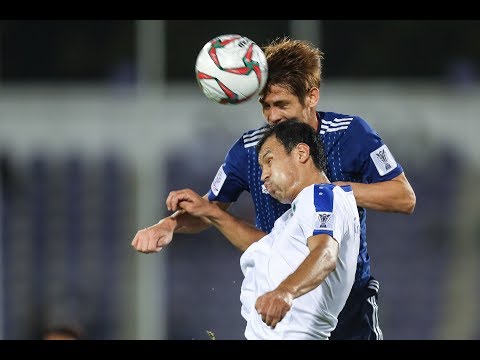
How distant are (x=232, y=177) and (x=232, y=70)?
0.87 m

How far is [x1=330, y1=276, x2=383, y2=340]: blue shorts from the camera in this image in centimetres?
693

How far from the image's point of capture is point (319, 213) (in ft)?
18.6

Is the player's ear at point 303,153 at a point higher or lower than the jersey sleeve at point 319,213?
higher

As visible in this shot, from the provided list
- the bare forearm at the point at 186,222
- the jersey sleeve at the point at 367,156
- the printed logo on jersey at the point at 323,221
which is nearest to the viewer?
the printed logo on jersey at the point at 323,221

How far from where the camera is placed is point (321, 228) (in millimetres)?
5598

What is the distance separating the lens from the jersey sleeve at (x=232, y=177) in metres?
7.27

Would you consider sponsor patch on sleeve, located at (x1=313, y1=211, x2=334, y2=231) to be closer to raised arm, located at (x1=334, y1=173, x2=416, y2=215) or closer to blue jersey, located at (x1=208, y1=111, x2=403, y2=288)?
raised arm, located at (x1=334, y1=173, x2=416, y2=215)

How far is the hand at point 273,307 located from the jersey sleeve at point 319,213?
22.0 inches

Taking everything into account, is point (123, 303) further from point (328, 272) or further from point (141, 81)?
point (328, 272)

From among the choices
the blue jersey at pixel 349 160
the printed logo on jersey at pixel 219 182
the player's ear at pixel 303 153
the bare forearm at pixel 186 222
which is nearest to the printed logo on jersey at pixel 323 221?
the player's ear at pixel 303 153

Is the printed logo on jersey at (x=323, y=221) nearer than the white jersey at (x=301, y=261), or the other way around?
the printed logo on jersey at (x=323, y=221)

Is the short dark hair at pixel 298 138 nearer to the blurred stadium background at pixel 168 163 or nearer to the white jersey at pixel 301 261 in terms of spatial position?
the white jersey at pixel 301 261

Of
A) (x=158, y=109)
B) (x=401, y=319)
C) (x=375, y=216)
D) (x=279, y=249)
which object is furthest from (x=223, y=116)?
(x=279, y=249)
